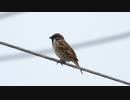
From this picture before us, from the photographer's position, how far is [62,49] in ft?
22.7

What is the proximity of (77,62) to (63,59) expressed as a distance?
1.28ft

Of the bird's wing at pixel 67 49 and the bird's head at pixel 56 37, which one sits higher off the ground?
the bird's head at pixel 56 37

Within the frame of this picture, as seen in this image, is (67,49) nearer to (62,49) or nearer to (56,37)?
(62,49)

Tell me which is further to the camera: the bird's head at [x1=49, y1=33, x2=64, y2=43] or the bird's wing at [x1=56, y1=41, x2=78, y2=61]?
the bird's head at [x1=49, y1=33, x2=64, y2=43]

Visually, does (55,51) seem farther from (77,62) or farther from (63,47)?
(77,62)

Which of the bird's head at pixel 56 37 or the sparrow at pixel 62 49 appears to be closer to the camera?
the sparrow at pixel 62 49

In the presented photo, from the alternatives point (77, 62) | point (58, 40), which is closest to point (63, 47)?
point (58, 40)

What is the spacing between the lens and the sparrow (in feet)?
22.0

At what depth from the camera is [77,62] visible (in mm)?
6402

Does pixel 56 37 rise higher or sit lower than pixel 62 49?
higher

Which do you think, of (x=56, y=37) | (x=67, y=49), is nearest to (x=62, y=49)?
(x=67, y=49)

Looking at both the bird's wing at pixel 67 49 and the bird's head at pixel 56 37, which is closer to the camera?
the bird's wing at pixel 67 49

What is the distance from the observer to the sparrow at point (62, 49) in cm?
670

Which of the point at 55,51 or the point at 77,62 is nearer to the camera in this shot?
the point at 77,62
